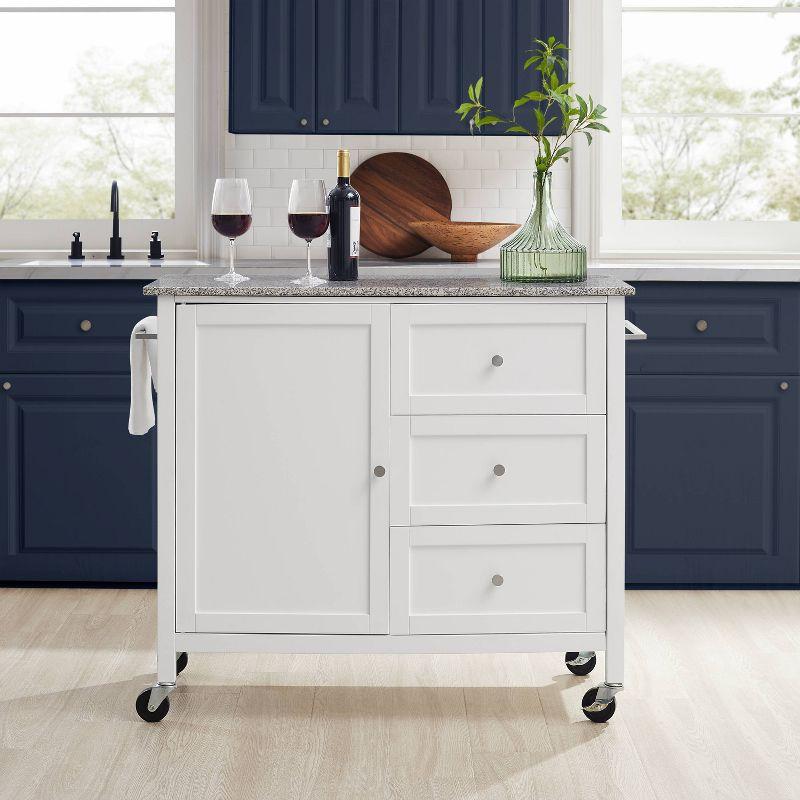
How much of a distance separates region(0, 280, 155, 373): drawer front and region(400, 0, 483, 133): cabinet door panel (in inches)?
45.1

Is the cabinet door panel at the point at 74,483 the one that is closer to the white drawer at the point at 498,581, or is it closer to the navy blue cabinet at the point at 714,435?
the white drawer at the point at 498,581

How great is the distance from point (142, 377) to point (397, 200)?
5.69ft

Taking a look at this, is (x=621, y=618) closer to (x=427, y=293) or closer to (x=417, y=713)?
(x=417, y=713)

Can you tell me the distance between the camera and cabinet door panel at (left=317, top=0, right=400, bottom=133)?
3.99 meters

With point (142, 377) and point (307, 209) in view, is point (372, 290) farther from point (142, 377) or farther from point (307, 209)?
point (142, 377)

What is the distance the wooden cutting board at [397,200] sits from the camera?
14.2 ft

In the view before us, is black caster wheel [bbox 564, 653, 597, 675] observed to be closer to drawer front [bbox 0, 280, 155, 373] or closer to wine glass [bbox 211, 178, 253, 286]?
wine glass [bbox 211, 178, 253, 286]

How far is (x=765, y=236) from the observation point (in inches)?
177

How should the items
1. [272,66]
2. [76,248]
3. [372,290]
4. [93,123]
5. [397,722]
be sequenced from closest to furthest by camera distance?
[372,290], [397,722], [272,66], [76,248], [93,123]

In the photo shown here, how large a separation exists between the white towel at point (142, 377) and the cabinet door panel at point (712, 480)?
1.61m

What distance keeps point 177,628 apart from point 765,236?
284 cm

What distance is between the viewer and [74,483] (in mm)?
3754

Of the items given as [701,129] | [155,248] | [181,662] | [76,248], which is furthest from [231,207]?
[701,129]

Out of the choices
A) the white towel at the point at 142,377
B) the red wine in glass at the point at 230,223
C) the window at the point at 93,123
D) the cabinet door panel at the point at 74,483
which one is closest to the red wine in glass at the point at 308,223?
the red wine in glass at the point at 230,223
